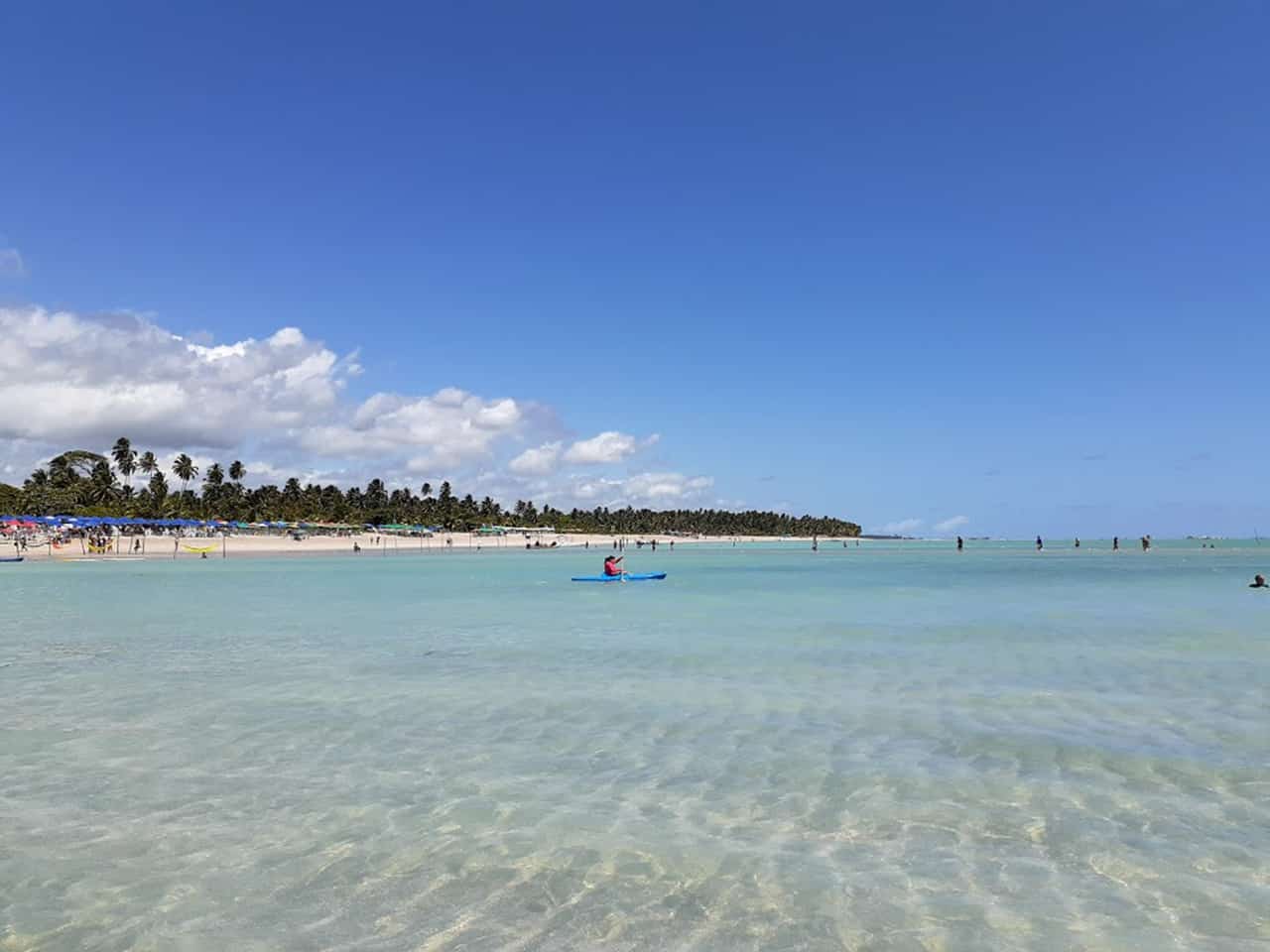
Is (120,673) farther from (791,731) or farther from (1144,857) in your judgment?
(1144,857)

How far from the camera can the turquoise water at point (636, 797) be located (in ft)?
21.1

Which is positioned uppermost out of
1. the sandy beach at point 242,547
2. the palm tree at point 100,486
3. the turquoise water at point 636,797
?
the palm tree at point 100,486

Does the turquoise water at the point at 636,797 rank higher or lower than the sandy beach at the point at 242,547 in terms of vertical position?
higher

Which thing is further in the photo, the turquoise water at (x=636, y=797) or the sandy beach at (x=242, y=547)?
the sandy beach at (x=242, y=547)

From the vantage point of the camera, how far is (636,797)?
9.41 meters

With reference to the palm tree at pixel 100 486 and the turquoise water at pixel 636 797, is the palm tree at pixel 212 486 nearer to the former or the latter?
the palm tree at pixel 100 486

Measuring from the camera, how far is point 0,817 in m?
8.72

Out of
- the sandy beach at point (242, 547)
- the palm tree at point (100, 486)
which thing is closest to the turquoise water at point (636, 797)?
the sandy beach at point (242, 547)

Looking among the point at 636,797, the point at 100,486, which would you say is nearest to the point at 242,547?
the point at 100,486

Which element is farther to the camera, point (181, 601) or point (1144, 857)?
point (181, 601)

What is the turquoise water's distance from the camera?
6.44 m

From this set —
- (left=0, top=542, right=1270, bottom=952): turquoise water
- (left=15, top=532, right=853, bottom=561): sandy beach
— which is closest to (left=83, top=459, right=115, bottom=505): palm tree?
(left=15, top=532, right=853, bottom=561): sandy beach

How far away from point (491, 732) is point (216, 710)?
4959mm

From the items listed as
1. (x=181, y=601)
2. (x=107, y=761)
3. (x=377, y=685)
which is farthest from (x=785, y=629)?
A: (x=181, y=601)
